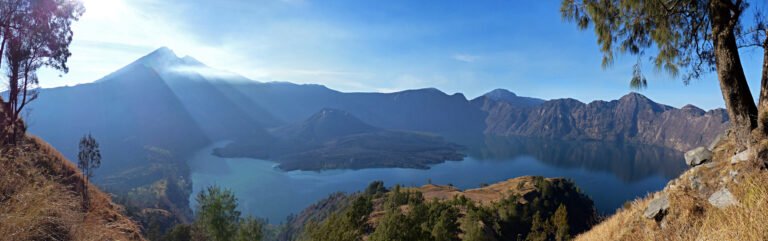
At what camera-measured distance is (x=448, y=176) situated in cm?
14438

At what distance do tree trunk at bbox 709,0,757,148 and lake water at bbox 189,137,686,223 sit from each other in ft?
325

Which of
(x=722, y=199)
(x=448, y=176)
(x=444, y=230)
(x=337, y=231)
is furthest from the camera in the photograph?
(x=448, y=176)

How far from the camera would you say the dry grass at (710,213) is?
3197 millimetres

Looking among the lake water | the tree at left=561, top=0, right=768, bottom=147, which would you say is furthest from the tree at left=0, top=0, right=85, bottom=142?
the lake water

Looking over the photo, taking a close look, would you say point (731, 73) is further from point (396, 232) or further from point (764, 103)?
point (396, 232)

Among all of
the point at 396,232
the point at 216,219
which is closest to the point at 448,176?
the point at 216,219

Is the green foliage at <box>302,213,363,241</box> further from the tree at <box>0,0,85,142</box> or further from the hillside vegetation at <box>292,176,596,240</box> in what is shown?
the tree at <box>0,0,85,142</box>

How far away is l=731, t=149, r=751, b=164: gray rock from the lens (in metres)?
5.28

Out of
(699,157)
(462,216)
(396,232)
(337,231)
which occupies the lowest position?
(462,216)

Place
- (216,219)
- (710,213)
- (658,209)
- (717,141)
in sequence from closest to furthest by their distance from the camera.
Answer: (710,213), (658,209), (717,141), (216,219)

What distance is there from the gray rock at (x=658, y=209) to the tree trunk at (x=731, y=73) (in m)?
1.74

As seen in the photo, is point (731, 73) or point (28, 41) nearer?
point (731, 73)

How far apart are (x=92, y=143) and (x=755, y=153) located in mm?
43773

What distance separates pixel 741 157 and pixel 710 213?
1988 millimetres
